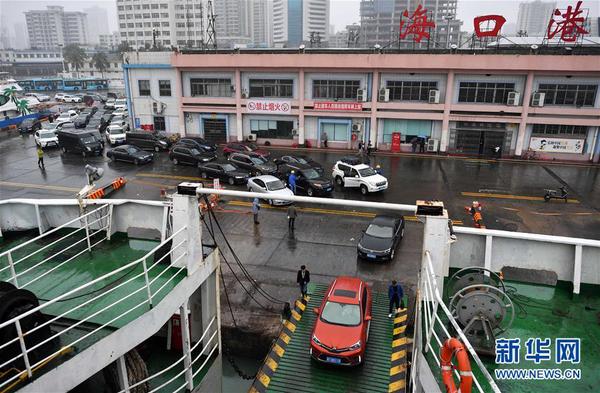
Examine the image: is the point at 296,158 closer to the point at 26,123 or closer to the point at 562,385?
the point at 562,385

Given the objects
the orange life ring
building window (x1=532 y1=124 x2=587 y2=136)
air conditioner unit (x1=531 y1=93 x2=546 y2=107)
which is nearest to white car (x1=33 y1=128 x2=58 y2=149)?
air conditioner unit (x1=531 y1=93 x2=546 y2=107)

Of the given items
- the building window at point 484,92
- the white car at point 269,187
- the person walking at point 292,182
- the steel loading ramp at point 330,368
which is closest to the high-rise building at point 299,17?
the building window at point 484,92

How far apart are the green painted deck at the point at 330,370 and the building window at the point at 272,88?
1145 inches

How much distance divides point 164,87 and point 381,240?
102 ft

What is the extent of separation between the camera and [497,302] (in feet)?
22.1

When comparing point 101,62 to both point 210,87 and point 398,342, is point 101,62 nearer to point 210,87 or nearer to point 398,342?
point 210,87

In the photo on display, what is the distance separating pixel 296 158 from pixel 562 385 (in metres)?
23.6

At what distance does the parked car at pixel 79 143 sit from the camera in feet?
115

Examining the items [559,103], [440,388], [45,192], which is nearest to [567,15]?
[559,103]

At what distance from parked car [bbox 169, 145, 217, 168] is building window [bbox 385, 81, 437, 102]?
51.5 feet

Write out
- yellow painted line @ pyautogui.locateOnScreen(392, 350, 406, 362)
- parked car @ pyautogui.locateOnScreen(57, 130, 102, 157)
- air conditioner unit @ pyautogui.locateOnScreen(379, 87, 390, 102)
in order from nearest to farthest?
yellow painted line @ pyautogui.locateOnScreen(392, 350, 406, 362) < parked car @ pyautogui.locateOnScreen(57, 130, 102, 157) < air conditioner unit @ pyautogui.locateOnScreen(379, 87, 390, 102)

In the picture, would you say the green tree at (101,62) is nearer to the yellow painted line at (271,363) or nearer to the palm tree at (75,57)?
the palm tree at (75,57)

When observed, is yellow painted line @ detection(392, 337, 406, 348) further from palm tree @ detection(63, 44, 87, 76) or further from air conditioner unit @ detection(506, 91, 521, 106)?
palm tree @ detection(63, 44, 87, 76)

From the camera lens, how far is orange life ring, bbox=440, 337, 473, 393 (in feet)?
14.1
